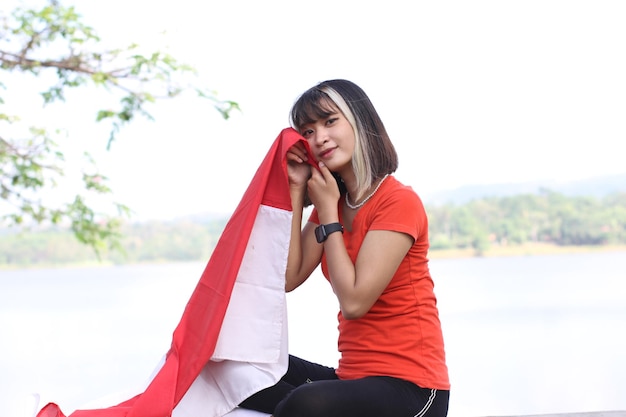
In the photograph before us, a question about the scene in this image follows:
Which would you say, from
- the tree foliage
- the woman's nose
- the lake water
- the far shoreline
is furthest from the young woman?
the far shoreline

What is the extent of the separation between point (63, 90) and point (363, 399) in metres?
3.64

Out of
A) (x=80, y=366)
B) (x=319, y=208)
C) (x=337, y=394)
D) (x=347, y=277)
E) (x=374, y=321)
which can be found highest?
(x=319, y=208)

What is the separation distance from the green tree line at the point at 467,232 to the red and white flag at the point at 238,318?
41.1ft

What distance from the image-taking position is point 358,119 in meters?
2.01

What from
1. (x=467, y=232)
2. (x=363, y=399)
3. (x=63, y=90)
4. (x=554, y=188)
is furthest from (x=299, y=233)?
(x=554, y=188)

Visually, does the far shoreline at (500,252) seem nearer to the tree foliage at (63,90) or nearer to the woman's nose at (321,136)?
the tree foliage at (63,90)

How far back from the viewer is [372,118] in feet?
6.68

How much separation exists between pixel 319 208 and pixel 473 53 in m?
15.3

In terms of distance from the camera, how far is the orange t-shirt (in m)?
1.89

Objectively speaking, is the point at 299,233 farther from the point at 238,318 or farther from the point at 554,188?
the point at 554,188

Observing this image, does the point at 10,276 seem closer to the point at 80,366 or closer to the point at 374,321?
the point at 80,366

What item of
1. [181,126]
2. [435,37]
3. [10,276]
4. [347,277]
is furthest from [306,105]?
[10,276]

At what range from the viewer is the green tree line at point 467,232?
598 inches

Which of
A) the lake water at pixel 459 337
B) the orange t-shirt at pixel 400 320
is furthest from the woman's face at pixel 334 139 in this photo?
the lake water at pixel 459 337
